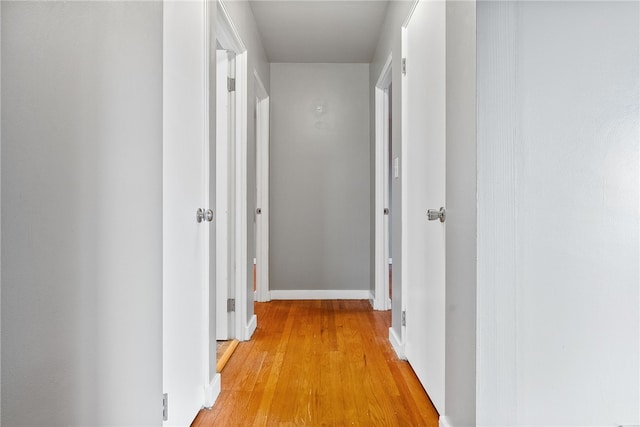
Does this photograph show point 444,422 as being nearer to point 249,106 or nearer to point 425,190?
point 425,190

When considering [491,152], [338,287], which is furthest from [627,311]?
[338,287]

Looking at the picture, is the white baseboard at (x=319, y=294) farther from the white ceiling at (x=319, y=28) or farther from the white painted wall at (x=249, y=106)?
the white ceiling at (x=319, y=28)

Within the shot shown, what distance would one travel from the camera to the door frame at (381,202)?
138 inches

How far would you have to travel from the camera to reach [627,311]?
3.70ft

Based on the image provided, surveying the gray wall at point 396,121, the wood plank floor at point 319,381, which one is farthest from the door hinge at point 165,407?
the gray wall at point 396,121

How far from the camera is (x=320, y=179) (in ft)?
13.0

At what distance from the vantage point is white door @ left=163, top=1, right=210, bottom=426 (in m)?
1.37

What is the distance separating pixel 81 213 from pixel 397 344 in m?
2.00

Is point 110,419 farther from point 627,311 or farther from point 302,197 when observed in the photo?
point 302,197

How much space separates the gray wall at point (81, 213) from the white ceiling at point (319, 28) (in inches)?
73.8

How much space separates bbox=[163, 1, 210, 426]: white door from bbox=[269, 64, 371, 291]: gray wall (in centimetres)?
219

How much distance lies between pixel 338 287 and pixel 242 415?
7.72 ft

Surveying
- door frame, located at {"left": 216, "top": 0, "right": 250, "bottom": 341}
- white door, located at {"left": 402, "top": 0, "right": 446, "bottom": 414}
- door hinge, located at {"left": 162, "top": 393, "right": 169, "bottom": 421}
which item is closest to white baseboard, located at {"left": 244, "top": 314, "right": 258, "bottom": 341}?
door frame, located at {"left": 216, "top": 0, "right": 250, "bottom": 341}

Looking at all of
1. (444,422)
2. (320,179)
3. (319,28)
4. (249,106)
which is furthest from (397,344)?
→ (319,28)
